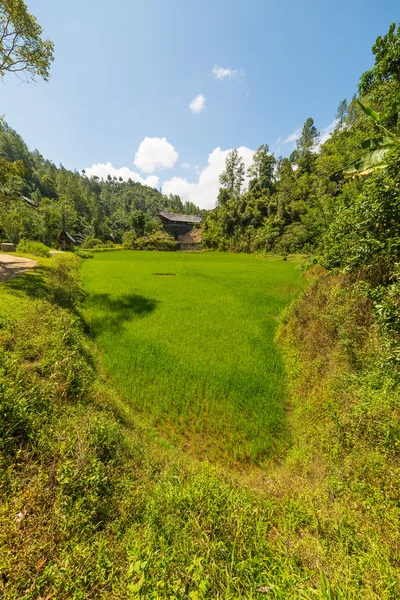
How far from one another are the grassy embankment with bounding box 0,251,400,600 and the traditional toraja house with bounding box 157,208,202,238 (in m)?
49.3

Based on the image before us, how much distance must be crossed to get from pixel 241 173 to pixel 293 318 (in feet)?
172

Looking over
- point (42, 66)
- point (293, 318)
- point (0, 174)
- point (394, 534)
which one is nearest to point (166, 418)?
point (394, 534)

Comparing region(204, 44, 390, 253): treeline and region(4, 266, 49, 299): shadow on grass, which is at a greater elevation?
region(204, 44, 390, 253): treeline

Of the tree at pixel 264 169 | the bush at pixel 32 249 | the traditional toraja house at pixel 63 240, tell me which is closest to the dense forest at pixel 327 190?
the tree at pixel 264 169

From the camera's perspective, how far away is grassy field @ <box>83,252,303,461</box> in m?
4.47

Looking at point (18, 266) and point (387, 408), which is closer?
point (387, 408)

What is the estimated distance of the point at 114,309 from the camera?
10219 mm

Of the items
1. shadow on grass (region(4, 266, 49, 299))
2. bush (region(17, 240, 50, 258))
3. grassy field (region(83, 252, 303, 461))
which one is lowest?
grassy field (region(83, 252, 303, 461))

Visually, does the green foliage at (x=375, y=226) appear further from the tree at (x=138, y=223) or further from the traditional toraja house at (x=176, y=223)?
the traditional toraja house at (x=176, y=223)

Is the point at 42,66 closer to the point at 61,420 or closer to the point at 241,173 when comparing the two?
the point at 61,420

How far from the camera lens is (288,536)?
A: 2.26m

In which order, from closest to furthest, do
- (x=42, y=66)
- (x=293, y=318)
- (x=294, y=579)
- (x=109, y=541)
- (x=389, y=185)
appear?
(x=294, y=579) → (x=109, y=541) → (x=389, y=185) → (x=293, y=318) → (x=42, y=66)

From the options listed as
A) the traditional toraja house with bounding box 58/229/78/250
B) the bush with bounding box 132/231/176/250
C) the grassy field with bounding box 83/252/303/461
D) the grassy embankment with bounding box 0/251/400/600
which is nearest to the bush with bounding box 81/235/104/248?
the bush with bounding box 132/231/176/250

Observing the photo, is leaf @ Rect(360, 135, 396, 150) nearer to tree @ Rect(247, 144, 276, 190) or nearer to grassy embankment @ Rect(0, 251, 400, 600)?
grassy embankment @ Rect(0, 251, 400, 600)
